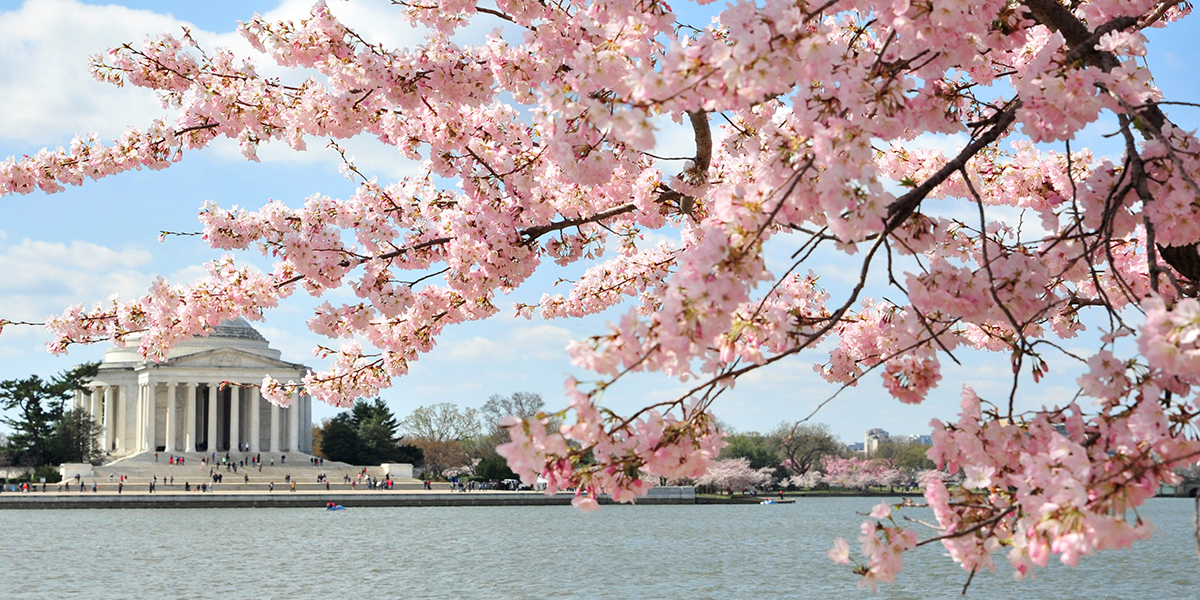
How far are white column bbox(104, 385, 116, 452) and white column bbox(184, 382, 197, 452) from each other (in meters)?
6.47

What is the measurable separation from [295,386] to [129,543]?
2700 centimetres

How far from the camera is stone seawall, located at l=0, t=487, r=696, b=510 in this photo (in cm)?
5359

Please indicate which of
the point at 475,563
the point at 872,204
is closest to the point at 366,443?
the point at 475,563

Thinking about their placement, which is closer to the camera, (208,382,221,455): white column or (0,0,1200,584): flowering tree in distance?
(0,0,1200,584): flowering tree in distance

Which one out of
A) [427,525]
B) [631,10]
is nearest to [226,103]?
[631,10]

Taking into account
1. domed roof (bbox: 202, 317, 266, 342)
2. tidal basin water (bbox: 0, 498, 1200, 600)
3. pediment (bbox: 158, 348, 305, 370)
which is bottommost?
tidal basin water (bbox: 0, 498, 1200, 600)

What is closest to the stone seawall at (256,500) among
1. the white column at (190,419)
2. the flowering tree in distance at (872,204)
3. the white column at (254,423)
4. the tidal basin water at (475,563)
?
the tidal basin water at (475,563)

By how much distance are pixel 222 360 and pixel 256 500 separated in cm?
3332

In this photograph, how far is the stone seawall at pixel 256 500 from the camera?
5359 cm

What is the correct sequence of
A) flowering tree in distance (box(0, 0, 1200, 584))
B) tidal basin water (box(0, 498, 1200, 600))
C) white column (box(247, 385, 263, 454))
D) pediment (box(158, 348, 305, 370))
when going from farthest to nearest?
1. white column (box(247, 385, 263, 454))
2. pediment (box(158, 348, 305, 370))
3. tidal basin water (box(0, 498, 1200, 600))
4. flowering tree in distance (box(0, 0, 1200, 584))

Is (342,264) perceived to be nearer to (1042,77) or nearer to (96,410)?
(1042,77)

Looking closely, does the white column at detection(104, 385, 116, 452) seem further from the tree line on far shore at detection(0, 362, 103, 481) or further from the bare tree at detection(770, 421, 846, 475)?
the bare tree at detection(770, 421, 846, 475)

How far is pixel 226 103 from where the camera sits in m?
8.34

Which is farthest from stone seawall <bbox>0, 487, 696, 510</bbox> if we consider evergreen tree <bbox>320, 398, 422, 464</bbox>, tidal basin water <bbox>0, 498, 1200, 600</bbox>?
evergreen tree <bbox>320, 398, 422, 464</bbox>
